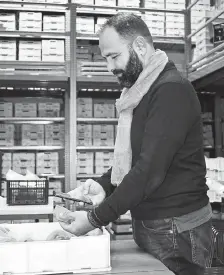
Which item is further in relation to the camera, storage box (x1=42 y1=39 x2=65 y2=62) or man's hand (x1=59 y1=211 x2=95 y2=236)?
storage box (x1=42 y1=39 x2=65 y2=62)

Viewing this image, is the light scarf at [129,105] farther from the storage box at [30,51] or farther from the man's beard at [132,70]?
the storage box at [30,51]

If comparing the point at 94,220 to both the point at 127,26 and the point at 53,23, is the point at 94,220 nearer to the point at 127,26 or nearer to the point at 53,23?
the point at 127,26

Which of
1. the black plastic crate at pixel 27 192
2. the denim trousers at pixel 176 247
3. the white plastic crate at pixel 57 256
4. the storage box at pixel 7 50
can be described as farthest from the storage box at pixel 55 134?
the white plastic crate at pixel 57 256

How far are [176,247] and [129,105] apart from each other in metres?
0.54

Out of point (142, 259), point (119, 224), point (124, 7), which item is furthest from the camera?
point (124, 7)

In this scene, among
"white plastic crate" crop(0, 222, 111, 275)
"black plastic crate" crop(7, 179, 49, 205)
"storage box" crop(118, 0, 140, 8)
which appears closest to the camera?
"white plastic crate" crop(0, 222, 111, 275)

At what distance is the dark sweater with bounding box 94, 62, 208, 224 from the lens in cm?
127

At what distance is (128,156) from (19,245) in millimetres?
537

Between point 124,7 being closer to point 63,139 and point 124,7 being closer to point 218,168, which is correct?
point 63,139

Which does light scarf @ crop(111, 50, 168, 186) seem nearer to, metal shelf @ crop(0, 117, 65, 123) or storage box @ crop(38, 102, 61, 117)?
metal shelf @ crop(0, 117, 65, 123)

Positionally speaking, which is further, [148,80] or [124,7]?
[124,7]

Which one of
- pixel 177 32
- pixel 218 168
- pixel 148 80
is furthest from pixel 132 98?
pixel 177 32

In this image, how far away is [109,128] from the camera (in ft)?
18.5

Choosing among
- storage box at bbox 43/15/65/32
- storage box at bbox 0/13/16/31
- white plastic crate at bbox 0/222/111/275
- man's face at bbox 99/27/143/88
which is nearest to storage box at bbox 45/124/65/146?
storage box at bbox 43/15/65/32
